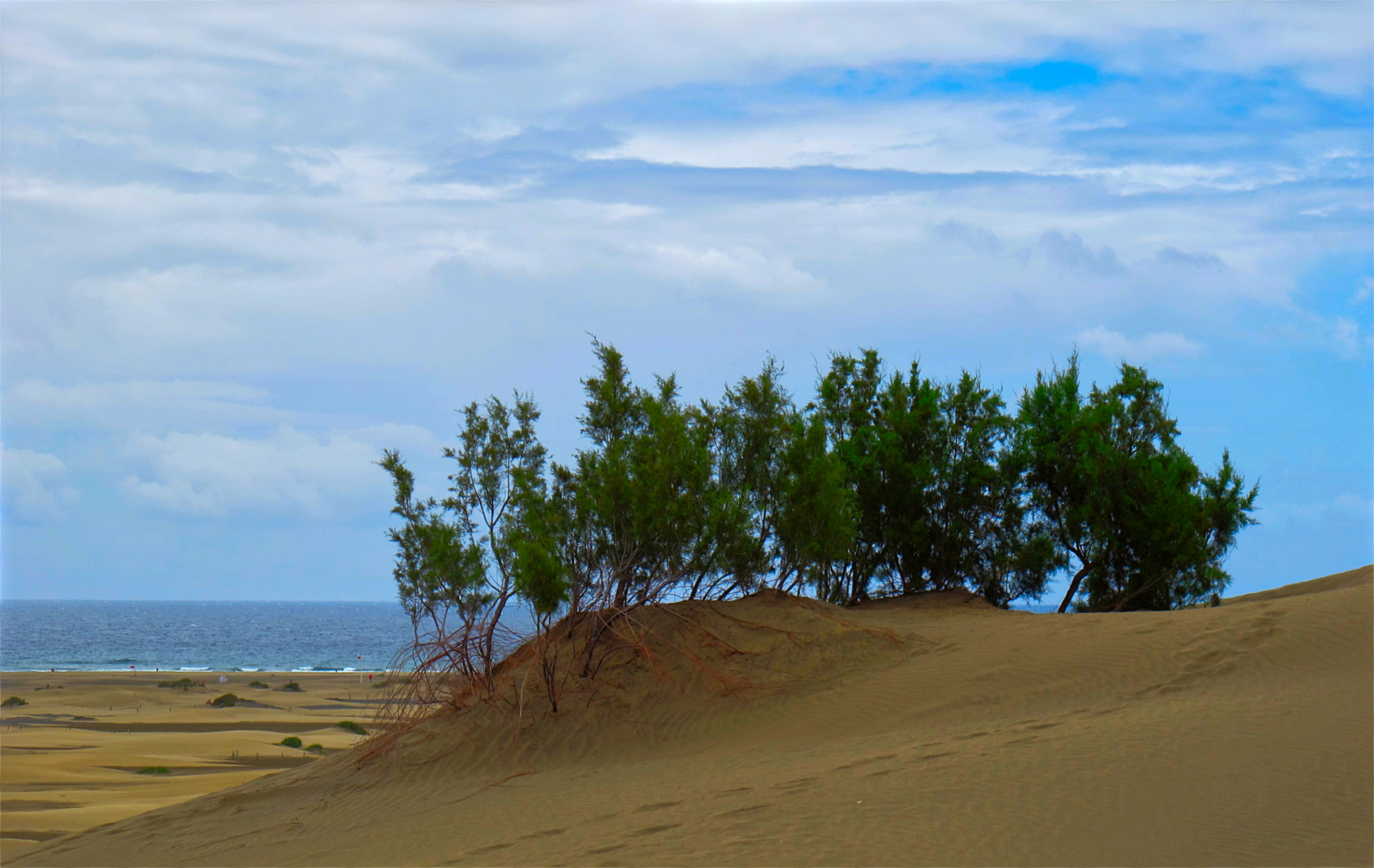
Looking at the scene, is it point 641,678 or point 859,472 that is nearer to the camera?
point 641,678

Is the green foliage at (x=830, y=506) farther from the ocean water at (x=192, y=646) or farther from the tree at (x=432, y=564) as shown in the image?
the ocean water at (x=192, y=646)

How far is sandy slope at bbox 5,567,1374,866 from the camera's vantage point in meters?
7.88

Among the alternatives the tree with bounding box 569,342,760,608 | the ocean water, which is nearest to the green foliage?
the tree with bounding box 569,342,760,608

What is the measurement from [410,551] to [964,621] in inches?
447

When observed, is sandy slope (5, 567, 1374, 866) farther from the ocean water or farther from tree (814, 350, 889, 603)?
the ocean water

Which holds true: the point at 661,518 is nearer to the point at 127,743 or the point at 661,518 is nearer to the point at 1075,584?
the point at 1075,584

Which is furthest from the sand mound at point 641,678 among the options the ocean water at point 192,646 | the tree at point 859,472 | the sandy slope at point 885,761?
the ocean water at point 192,646

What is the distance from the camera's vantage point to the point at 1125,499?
22344 millimetres

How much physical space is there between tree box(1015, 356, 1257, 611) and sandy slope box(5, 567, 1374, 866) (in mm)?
6382

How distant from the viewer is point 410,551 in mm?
21453

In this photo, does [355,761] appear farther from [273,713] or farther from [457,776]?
[273,713]

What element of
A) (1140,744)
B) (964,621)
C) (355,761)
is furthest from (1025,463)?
(355,761)

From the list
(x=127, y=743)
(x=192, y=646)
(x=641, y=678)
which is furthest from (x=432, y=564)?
(x=192, y=646)

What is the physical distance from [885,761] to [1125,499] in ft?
47.6
